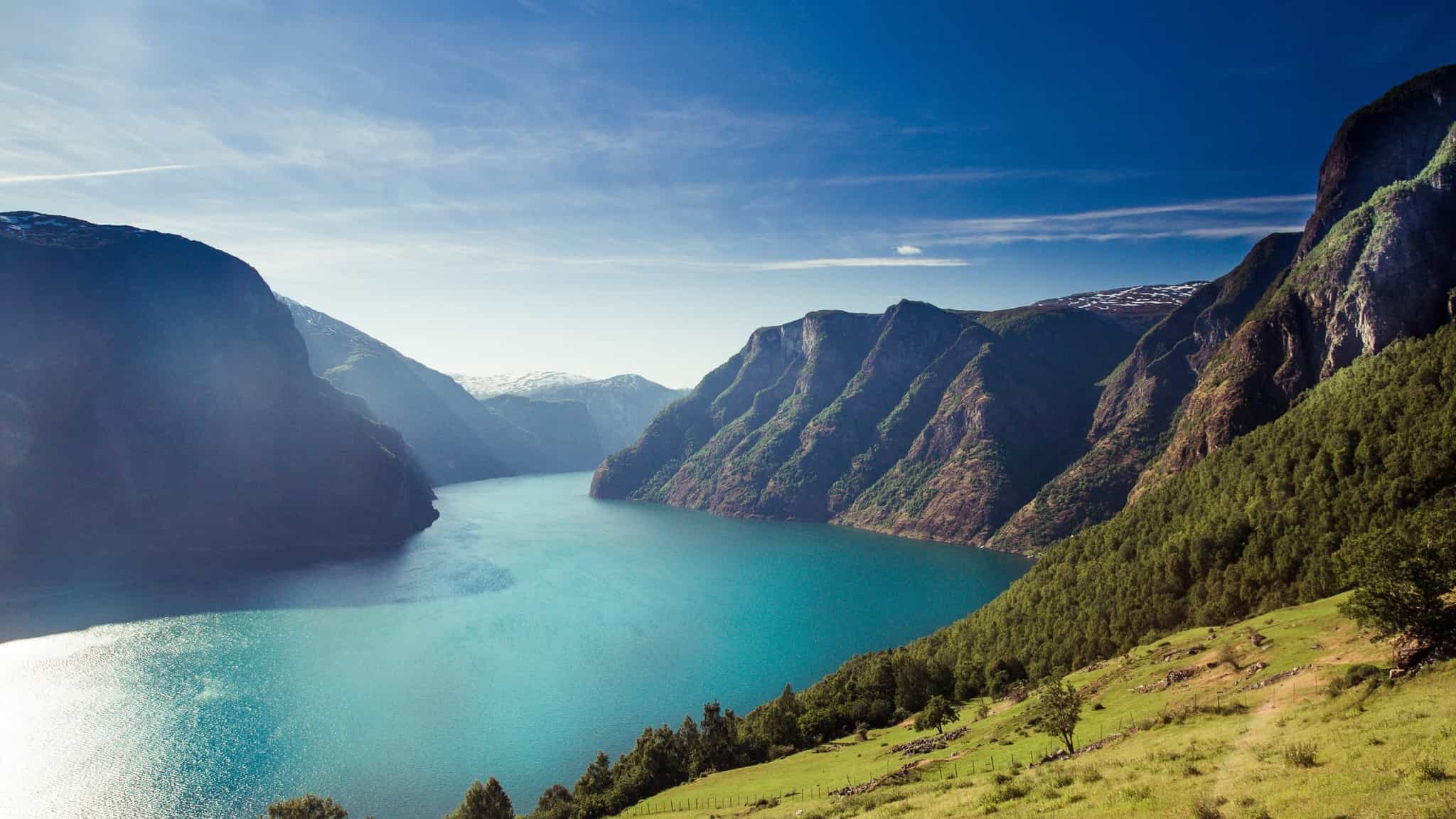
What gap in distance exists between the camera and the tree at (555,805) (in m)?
59.1

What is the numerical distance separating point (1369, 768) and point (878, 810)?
57.6 feet

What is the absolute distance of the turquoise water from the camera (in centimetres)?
7362

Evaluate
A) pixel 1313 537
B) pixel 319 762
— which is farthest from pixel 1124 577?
pixel 319 762

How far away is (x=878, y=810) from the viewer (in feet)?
102

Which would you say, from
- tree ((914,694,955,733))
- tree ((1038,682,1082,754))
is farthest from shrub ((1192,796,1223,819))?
tree ((914,694,955,733))

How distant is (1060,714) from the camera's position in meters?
40.6

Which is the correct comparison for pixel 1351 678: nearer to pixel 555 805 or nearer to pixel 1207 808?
pixel 1207 808

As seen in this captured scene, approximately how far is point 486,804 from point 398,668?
58.3 metres

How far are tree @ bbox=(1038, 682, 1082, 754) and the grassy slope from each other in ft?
7.34

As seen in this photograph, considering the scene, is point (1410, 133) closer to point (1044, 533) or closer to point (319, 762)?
point (1044, 533)

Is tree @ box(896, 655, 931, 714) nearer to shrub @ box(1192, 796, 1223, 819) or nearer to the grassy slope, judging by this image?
the grassy slope

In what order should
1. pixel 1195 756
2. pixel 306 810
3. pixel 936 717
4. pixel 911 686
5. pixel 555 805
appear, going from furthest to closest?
pixel 911 686 < pixel 555 805 < pixel 936 717 < pixel 306 810 < pixel 1195 756

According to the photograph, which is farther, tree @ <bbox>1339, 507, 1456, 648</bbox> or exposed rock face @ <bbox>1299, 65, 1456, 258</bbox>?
exposed rock face @ <bbox>1299, 65, 1456, 258</bbox>

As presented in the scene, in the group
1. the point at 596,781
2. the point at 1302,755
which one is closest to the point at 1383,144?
the point at 1302,755
